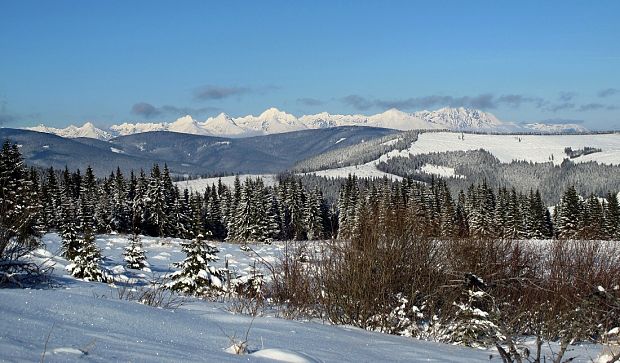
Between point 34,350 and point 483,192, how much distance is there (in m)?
69.0

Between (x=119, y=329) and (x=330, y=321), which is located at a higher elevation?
(x=119, y=329)

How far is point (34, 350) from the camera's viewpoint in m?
2.30

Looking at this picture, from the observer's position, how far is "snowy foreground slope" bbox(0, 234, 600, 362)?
2.52 m

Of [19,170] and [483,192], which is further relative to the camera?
[483,192]

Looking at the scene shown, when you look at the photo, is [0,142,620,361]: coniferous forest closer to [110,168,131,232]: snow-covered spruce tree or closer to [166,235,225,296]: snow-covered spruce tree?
[166,235,225,296]: snow-covered spruce tree

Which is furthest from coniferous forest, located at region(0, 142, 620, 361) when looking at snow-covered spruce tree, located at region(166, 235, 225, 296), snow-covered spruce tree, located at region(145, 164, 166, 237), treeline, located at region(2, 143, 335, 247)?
snow-covered spruce tree, located at region(145, 164, 166, 237)

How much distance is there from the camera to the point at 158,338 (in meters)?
3.19

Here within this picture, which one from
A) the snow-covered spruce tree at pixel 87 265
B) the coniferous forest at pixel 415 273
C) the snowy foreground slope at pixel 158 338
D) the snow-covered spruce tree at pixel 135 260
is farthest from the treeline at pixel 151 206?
the snowy foreground slope at pixel 158 338

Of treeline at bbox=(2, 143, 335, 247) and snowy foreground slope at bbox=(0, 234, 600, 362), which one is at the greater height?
snowy foreground slope at bbox=(0, 234, 600, 362)

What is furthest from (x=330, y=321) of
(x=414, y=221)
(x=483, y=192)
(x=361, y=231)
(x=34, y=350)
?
(x=483, y=192)

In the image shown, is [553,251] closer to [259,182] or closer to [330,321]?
[330,321]

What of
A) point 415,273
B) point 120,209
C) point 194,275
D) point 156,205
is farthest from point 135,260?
point 120,209

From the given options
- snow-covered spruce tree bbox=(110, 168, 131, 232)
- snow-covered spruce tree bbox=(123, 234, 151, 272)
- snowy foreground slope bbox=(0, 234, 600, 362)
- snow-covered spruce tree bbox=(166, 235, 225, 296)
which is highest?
snowy foreground slope bbox=(0, 234, 600, 362)

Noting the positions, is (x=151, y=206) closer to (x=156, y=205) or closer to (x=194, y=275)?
(x=156, y=205)
